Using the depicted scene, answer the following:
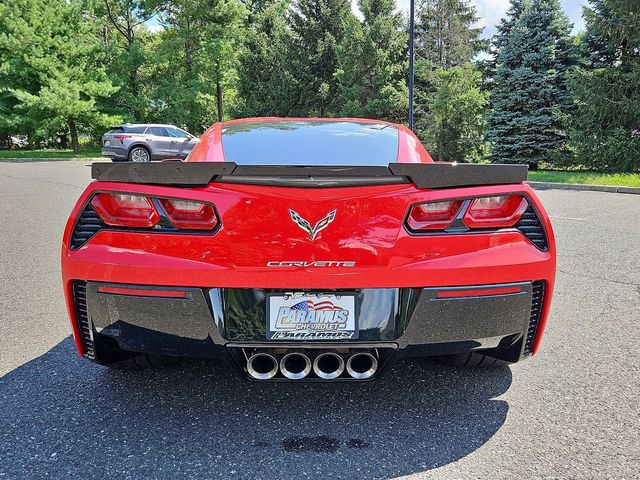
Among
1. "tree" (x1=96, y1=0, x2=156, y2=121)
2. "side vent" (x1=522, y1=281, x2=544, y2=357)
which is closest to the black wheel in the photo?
"side vent" (x1=522, y1=281, x2=544, y2=357)

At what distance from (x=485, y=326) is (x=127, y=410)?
162cm

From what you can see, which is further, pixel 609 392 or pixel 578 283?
pixel 578 283

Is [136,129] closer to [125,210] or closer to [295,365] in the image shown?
[125,210]

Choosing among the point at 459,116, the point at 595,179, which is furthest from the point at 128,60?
the point at 595,179

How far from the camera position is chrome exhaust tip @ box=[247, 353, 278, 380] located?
6.91 ft

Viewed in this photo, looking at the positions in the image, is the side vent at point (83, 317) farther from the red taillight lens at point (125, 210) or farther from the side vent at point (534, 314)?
the side vent at point (534, 314)

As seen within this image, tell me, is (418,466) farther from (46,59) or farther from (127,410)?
(46,59)

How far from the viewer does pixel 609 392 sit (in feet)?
8.32

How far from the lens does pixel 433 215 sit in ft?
6.90

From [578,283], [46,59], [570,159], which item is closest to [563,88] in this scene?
[570,159]

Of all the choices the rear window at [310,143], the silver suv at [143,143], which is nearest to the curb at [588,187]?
the rear window at [310,143]

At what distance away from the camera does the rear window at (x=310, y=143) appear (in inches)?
102

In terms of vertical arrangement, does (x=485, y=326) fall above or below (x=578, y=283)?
above

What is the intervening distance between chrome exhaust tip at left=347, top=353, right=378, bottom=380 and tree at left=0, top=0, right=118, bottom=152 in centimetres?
2833
